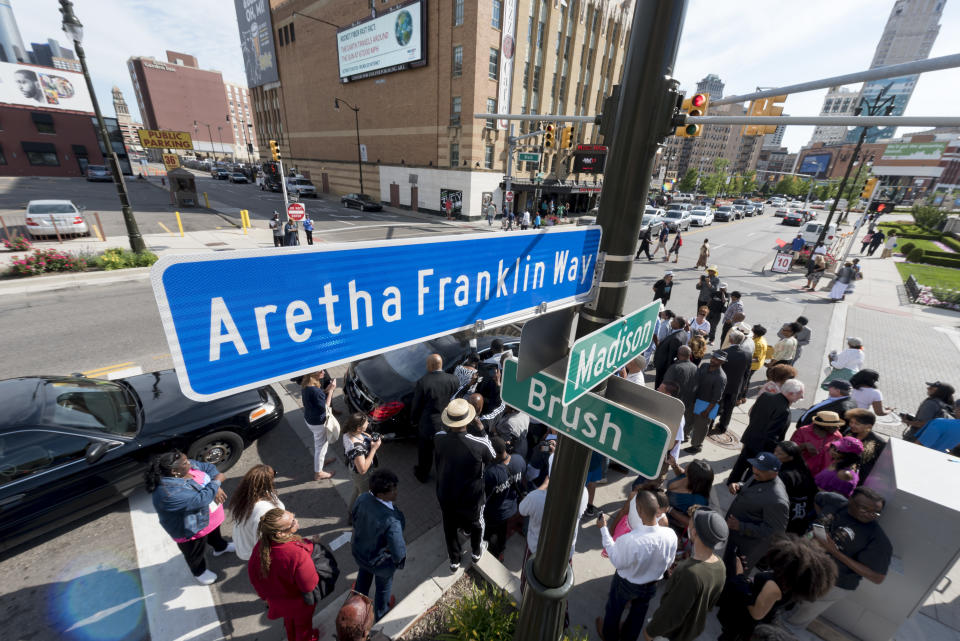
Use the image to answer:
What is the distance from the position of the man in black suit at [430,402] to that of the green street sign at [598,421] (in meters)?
3.03

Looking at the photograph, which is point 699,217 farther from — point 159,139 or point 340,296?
point 159,139

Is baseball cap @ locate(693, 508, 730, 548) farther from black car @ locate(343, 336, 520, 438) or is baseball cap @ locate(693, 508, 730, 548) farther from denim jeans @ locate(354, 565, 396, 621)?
black car @ locate(343, 336, 520, 438)

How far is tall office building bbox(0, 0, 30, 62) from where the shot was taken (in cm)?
12506

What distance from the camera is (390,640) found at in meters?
3.07

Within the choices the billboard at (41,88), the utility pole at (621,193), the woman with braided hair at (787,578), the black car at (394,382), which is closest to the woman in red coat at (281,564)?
the utility pole at (621,193)

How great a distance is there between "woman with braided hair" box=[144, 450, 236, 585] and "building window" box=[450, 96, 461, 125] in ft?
97.8

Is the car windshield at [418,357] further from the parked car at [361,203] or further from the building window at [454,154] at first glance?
the parked car at [361,203]

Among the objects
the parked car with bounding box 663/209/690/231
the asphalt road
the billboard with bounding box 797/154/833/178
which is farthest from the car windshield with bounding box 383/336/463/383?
the billboard with bounding box 797/154/833/178

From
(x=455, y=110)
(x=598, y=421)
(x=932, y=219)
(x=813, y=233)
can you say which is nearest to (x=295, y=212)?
(x=598, y=421)

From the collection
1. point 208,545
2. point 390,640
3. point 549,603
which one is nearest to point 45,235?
point 208,545

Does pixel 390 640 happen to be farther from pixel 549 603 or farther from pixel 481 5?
pixel 481 5

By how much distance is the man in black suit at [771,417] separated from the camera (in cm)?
479

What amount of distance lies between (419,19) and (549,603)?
35642mm

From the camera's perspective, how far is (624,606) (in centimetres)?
331
